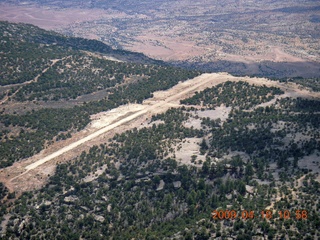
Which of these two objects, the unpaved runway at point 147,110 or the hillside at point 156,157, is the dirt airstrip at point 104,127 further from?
the hillside at point 156,157

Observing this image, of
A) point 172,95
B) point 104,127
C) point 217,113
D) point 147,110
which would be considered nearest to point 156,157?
point 104,127

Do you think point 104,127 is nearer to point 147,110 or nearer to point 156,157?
point 147,110

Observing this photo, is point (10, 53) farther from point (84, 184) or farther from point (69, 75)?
point (84, 184)

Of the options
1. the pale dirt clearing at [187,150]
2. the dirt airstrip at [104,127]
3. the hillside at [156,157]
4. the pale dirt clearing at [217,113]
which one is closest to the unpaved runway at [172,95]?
the dirt airstrip at [104,127]

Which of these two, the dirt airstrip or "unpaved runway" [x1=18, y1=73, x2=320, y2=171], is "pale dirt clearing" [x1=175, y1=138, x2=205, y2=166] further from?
"unpaved runway" [x1=18, y1=73, x2=320, y2=171]

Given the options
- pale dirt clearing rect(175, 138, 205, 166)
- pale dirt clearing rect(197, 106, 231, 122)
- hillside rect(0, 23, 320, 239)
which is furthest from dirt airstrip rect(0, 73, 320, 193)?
pale dirt clearing rect(175, 138, 205, 166)
